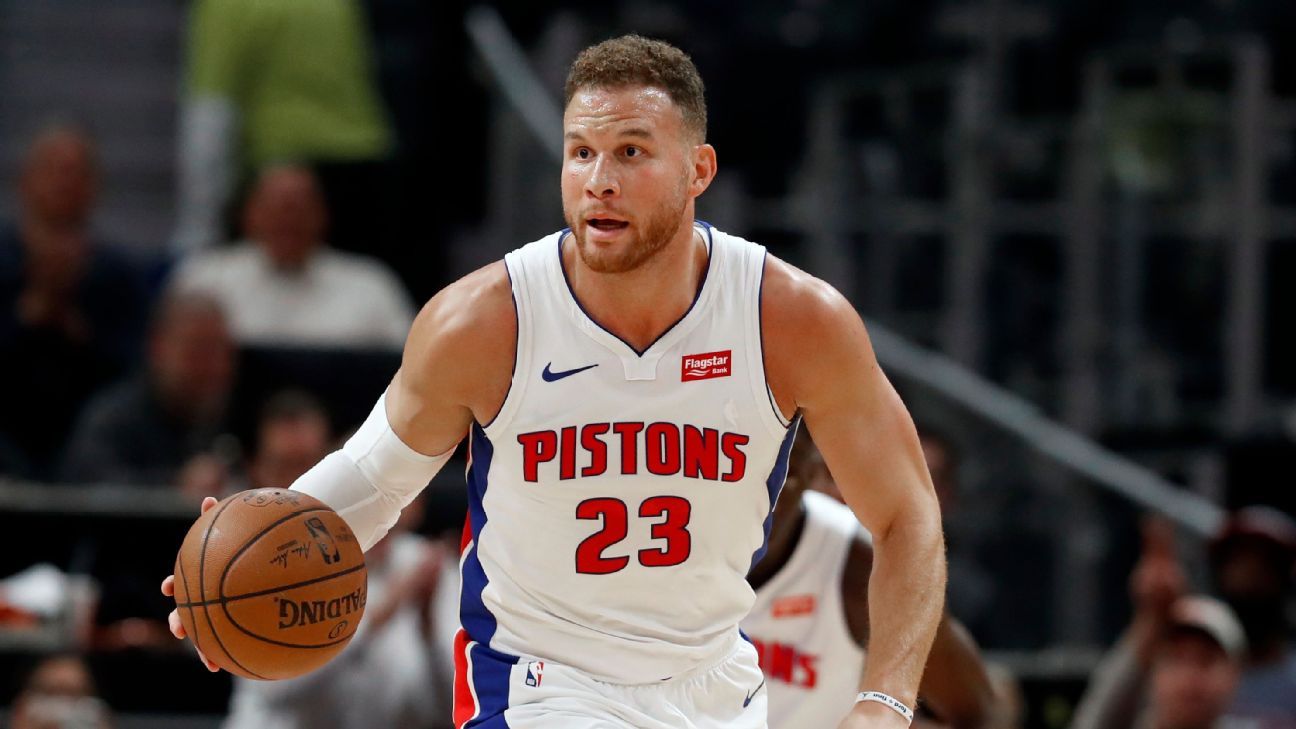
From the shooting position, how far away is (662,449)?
420 centimetres

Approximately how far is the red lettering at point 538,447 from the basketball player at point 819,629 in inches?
49.5

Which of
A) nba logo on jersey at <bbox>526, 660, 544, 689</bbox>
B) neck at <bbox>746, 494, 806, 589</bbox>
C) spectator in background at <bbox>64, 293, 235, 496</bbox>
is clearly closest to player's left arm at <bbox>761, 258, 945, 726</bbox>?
nba logo on jersey at <bbox>526, 660, 544, 689</bbox>

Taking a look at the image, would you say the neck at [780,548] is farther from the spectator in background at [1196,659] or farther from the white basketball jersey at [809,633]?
the spectator in background at [1196,659]

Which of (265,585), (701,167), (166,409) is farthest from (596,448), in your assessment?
(166,409)

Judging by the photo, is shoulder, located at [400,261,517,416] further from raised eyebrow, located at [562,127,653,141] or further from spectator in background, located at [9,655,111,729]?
spectator in background, located at [9,655,111,729]

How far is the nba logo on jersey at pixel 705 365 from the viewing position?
13.9ft

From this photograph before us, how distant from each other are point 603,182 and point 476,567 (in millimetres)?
925

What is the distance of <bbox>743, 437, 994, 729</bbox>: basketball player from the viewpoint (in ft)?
17.5

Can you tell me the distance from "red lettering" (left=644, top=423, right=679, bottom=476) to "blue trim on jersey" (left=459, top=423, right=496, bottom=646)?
1.21ft

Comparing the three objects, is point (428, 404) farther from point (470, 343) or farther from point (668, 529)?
point (668, 529)

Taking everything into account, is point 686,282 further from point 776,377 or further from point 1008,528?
point 1008,528

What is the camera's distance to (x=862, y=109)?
9.95 metres

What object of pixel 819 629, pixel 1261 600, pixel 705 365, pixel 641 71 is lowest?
pixel 1261 600

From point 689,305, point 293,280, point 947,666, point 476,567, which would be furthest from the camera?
point 293,280
